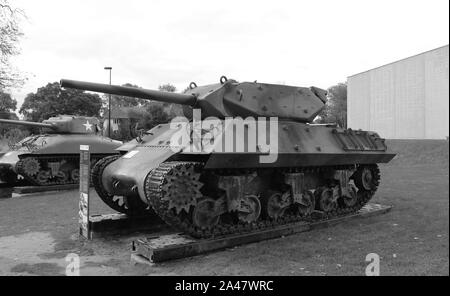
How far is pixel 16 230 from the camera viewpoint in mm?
9953

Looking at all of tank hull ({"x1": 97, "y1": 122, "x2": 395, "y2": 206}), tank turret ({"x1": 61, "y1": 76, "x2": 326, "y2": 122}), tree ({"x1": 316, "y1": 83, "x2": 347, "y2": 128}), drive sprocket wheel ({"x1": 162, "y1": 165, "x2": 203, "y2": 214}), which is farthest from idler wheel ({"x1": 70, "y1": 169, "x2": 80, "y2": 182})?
tree ({"x1": 316, "y1": 83, "x2": 347, "y2": 128})

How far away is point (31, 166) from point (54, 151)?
116 cm

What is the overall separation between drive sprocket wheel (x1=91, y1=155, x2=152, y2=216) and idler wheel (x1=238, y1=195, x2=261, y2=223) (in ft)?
8.72

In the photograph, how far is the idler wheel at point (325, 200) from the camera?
10023 millimetres

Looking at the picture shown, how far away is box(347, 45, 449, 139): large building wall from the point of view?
32031mm

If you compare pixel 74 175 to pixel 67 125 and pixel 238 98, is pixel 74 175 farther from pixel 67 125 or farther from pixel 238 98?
pixel 238 98

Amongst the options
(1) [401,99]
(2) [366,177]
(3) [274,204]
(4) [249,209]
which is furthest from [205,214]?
(1) [401,99]

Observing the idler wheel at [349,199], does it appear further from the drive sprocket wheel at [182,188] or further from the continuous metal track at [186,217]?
the drive sprocket wheel at [182,188]

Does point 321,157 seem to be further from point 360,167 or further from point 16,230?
point 16,230

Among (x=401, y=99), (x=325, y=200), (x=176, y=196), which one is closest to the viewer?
(x=176, y=196)

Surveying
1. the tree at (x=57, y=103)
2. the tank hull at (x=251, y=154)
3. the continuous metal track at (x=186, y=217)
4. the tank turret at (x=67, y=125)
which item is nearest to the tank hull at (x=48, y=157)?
the tank turret at (x=67, y=125)

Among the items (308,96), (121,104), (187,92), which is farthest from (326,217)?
(121,104)

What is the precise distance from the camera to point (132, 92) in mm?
8531

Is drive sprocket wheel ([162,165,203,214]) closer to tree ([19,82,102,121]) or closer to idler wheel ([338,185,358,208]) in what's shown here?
idler wheel ([338,185,358,208])
